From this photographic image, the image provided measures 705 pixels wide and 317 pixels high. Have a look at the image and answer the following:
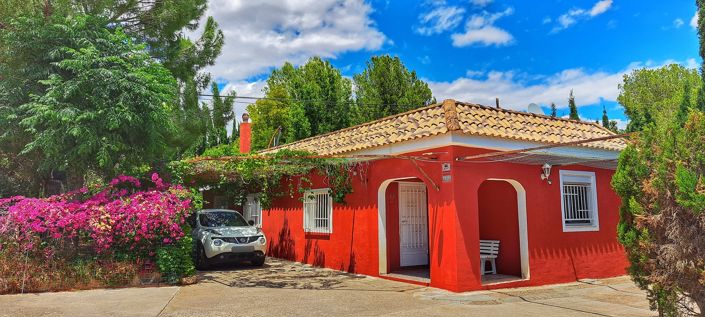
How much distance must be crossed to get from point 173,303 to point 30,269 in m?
2.95

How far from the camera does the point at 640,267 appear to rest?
535cm

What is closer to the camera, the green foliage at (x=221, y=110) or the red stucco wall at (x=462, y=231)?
the red stucco wall at (x=462, y=231)

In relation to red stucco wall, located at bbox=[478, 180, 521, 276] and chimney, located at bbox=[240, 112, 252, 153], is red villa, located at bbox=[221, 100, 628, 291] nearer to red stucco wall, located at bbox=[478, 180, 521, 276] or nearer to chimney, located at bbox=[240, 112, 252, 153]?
red stucco wall, located at bbox=[478, 180, 521, 276]

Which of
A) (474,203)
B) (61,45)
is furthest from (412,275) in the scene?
(61,45)

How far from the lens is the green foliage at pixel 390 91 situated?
25.4 m

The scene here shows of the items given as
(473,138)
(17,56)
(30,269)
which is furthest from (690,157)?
(17,56)

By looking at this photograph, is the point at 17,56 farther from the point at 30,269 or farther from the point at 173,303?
the point at 173,303

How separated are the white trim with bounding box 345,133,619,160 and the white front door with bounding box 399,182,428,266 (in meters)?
1.80

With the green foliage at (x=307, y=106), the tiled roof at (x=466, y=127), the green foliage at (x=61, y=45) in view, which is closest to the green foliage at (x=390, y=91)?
the green foliage at (x=307, y=106)

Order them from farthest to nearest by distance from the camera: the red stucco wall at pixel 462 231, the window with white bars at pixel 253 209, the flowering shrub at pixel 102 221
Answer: the window with white bars at pixel 253 209 → the red stucco wall at pixel 462 231 → the flowering shrub at pixel 102 221

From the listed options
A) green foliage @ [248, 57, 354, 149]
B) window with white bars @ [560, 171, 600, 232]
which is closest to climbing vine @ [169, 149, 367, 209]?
window with white bars @ [560, 171, 600, 232]

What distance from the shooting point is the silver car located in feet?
36.8

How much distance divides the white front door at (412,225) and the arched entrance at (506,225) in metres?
1.49

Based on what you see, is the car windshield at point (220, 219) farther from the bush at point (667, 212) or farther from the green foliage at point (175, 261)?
the bush at point (667, 212)
